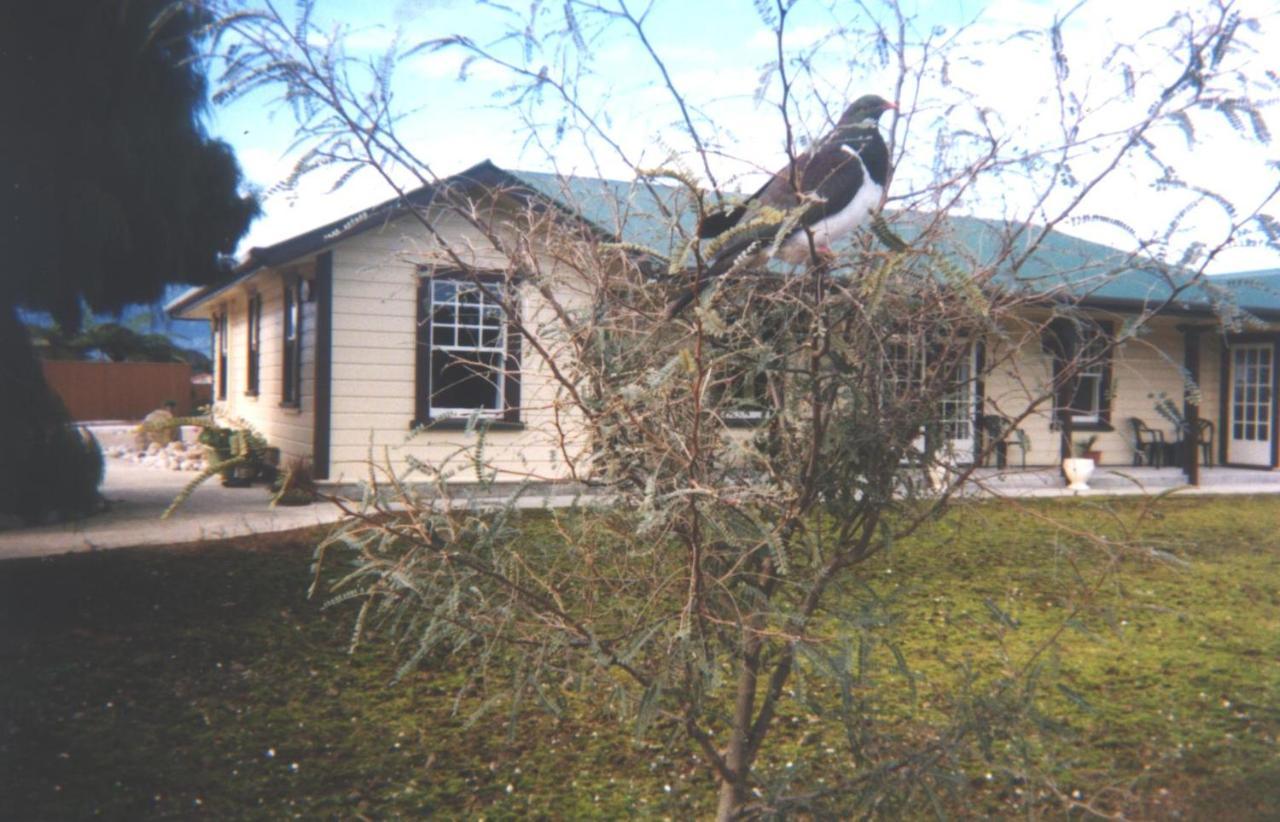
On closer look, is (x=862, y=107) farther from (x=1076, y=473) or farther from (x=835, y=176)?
(x=1076, y=473)

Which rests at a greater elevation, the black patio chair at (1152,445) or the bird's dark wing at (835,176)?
the bird's dark wing at (835,176)

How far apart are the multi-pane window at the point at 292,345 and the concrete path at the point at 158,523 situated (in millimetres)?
1323

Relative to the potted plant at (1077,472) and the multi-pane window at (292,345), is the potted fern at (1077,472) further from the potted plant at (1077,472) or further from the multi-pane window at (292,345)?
the multi-pane window at (292,345)

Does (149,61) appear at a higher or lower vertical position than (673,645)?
higher

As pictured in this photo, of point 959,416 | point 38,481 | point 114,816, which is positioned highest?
point 959,416

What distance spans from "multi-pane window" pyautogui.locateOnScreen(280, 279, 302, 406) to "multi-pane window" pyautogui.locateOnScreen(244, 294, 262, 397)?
2.03 meters

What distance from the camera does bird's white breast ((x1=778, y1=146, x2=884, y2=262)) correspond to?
2125 millimetres

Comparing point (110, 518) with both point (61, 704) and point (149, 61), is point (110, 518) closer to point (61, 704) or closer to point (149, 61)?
point (149, 61)

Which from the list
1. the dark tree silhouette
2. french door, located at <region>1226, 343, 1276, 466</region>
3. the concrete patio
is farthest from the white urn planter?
the dark tree silhouette

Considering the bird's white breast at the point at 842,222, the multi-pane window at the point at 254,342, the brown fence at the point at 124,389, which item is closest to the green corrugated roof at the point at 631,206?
the bird's white breast at the point at 842,222

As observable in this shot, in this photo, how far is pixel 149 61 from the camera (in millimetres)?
7836

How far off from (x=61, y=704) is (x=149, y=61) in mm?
5557

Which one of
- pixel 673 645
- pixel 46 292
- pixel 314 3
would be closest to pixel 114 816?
pixel 673 645

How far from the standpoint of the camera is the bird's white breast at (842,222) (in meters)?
2.12
